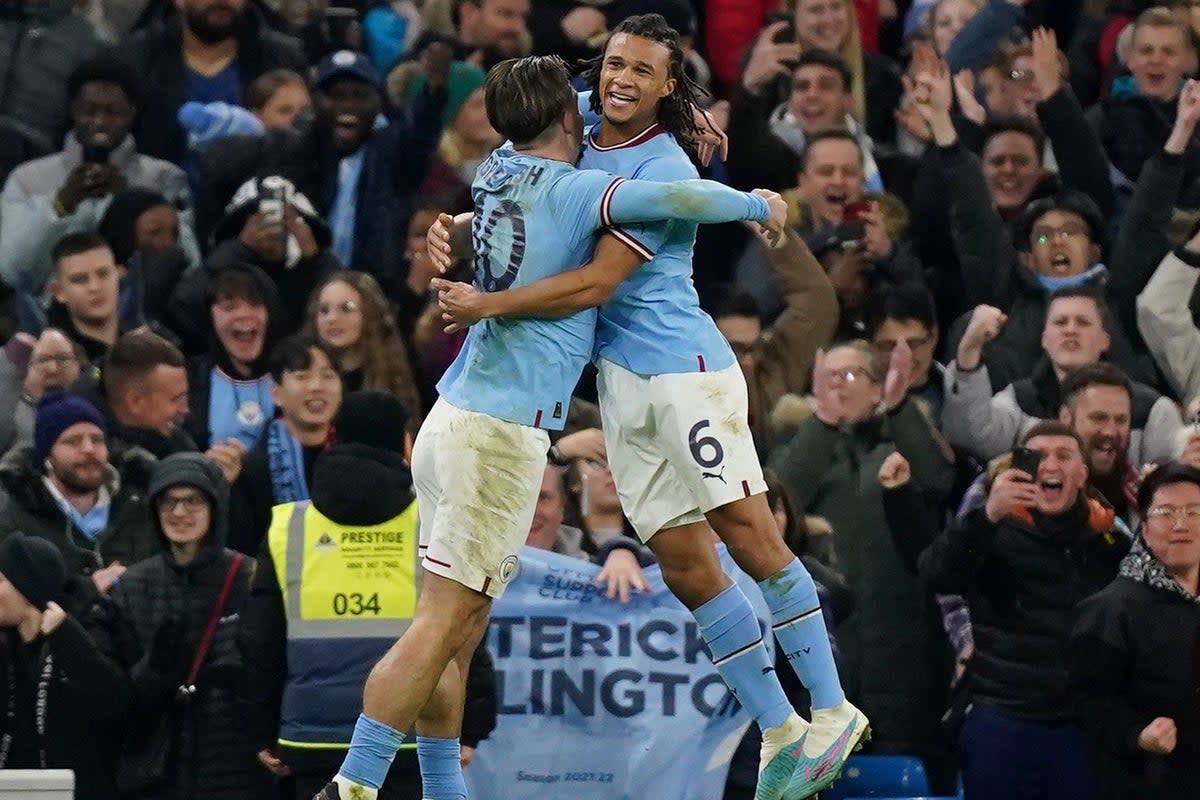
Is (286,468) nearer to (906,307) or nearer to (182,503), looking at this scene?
(182,503)

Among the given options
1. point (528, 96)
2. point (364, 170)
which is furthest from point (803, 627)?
point (364, 170)

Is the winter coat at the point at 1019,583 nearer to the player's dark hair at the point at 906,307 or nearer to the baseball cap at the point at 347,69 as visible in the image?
the player's dark hair at the point at 906,307

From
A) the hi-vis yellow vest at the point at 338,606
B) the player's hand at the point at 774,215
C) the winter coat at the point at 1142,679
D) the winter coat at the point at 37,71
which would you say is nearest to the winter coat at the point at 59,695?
the hi-vis yellow vest at the point at 338,606

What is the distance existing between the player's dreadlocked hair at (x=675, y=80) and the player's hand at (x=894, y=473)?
9.41 feet

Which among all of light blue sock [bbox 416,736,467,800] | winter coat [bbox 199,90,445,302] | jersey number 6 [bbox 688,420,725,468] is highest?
winter coat [bbox 199,90,445,302]

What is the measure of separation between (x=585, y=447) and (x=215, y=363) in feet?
7.82

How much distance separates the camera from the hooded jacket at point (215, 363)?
39.1 ft

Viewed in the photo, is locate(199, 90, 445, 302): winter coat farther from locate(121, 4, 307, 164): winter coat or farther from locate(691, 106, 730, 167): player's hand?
locate(691, 106, 730, 167): player's hand

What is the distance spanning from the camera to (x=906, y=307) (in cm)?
1191

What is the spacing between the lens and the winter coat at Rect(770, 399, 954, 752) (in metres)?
10.9

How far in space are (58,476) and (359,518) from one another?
6.46 ft

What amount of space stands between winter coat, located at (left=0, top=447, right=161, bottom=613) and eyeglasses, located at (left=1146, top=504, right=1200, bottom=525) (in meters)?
3.94

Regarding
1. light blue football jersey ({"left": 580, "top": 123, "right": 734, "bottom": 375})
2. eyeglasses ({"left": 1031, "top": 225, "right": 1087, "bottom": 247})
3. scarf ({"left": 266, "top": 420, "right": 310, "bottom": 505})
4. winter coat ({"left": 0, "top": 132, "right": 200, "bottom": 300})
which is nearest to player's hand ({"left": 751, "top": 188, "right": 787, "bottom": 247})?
light blue football jersey ({"left": 580, "top": 123, "right": 734, "bottom": 375})

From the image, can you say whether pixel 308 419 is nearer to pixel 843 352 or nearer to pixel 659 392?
pixel 843 352
